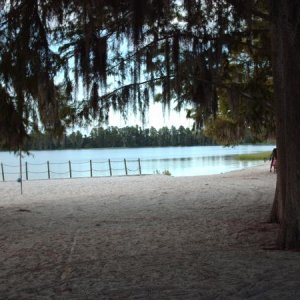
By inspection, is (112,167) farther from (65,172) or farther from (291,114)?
(291,114)

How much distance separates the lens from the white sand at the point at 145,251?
426cm

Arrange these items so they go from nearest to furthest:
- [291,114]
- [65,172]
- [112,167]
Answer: [291,114] < [65,172] < [112,167]

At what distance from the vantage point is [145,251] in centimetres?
627

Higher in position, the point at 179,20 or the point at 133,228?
the point at 179,20

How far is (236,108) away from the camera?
9.02 meters

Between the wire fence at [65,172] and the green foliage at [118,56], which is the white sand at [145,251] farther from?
the wire fence at [65,172]

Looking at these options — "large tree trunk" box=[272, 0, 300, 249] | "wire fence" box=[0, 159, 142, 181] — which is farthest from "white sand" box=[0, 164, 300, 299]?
"wire fence" box=[0, 159, 142, 181]

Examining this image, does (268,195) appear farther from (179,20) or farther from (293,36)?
(293,36)

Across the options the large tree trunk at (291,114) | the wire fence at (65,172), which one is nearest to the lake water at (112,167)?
the wire fence at (65,172)

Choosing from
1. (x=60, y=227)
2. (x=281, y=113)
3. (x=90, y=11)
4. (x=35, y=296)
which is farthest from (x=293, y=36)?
(x=60, y=227)

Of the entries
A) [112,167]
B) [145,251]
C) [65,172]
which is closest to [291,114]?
[145,251]

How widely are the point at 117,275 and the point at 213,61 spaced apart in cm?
391

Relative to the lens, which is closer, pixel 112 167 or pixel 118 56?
pixel 118 56

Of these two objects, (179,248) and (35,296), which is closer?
(35,296)
